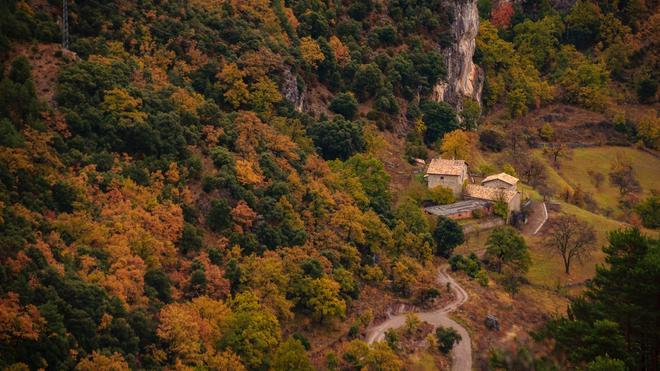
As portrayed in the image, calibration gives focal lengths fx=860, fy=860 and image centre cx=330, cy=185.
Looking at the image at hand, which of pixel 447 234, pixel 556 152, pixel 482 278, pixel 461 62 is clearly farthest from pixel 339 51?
pixel 482 278

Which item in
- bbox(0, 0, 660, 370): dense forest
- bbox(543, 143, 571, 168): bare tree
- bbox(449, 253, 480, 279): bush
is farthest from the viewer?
bbox(543, 143, 571, 168): bare tree

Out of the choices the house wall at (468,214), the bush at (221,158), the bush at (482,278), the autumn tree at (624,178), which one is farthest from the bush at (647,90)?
the bush at (221,158)

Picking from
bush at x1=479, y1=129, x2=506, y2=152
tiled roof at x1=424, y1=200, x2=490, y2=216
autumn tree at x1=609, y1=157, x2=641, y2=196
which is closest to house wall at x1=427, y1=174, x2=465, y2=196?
tiled roof at x1=424, y1=200, x2=490, y2=216

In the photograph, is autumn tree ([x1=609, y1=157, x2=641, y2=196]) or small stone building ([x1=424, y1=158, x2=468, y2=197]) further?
autumn tree ([x1=609, y1=157, x2=641, y2=196])

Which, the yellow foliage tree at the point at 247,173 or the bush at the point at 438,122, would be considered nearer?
the yellow foliage tree at the point at 247,173

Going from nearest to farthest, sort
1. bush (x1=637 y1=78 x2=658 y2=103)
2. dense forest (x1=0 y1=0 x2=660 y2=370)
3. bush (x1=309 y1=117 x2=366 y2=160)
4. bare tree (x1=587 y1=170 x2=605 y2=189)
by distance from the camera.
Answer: dense forest (x1=0 y1=0 x2=660 y2=370), bush (x1=309 y1=117 x2=366 y2=160), bare tree (x1=587 y1=170 x2=605 y2=189), bush (x1=637 y1=78 x2=658 y2=103)

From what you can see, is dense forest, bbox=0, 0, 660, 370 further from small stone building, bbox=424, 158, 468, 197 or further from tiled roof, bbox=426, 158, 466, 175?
tiled roof, bbox=426, 158, 466, 175

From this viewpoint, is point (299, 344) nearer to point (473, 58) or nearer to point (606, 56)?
point (473, 58)

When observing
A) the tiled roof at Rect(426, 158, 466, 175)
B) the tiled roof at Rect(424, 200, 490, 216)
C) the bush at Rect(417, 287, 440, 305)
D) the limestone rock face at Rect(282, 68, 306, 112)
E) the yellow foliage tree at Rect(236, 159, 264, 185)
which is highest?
the limestone rock face at Rect(282, 68, 306, 112)

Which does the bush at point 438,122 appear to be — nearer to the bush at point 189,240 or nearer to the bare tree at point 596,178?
the bare tree at point 596,178
